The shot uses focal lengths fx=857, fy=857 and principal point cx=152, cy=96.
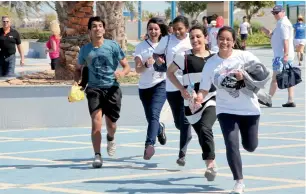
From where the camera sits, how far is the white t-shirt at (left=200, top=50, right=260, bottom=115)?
801 cm

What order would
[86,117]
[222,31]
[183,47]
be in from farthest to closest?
[86,117] < [183,47] < [222,31]

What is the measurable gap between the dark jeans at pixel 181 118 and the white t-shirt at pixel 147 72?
549 millimetres

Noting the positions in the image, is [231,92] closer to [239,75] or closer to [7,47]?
[239,75]

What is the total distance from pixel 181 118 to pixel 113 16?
560 inches

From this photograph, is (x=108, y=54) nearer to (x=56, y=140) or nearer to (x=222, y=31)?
(x=222, y=31)

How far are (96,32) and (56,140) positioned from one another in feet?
10.4

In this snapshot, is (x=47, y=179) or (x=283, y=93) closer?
(x=47, y=179)

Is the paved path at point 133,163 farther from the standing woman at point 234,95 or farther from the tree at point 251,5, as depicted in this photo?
the tree at point 251,5

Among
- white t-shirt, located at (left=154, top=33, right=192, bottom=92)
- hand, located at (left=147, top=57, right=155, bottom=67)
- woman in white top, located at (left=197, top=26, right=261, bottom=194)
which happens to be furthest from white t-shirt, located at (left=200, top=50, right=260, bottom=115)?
hand, located at (left=147, top=57, right=155, bottom=67)

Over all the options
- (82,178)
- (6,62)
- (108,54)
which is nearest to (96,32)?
(108,54)

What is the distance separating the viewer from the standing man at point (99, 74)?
9.85 meters

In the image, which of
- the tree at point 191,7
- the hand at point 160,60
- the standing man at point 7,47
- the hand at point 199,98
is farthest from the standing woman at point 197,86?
the tree at point 191,7

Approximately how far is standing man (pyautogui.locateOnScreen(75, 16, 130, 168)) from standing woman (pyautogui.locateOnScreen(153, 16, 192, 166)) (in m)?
0.54

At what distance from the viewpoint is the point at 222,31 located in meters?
8.12
